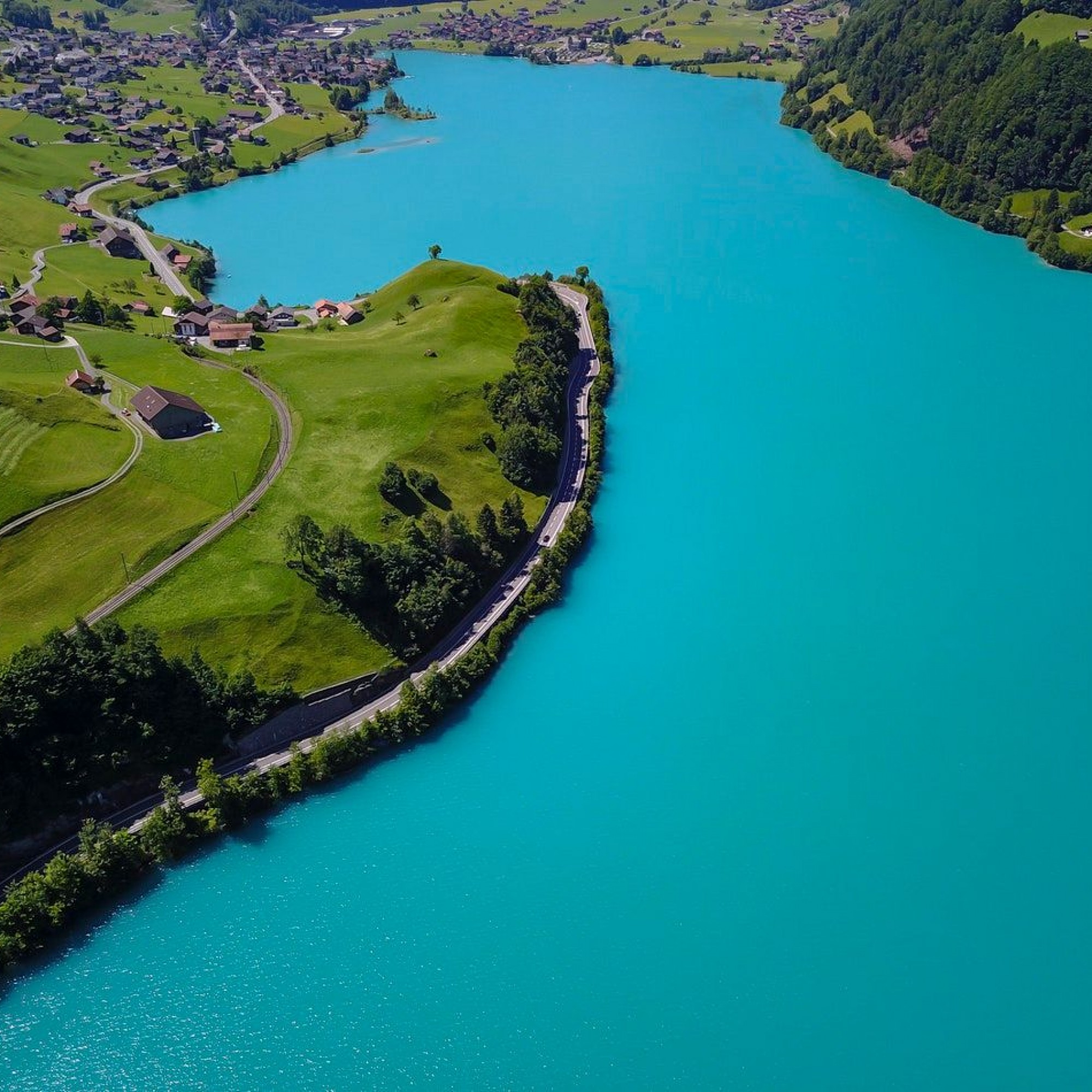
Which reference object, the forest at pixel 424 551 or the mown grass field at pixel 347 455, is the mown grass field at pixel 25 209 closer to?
the mown grass field at pixel 347 455

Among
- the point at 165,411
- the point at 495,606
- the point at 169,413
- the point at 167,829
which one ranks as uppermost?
the point at 165,411

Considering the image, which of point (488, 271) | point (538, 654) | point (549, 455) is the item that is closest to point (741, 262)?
point (488, 271)

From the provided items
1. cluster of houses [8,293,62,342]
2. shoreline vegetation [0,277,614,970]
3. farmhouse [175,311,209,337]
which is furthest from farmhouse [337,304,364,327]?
shoreline vegetation [0,277,614,970]

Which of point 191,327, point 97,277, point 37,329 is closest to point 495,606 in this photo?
point 191,327

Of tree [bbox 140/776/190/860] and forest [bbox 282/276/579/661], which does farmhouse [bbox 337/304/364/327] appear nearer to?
forest [bbox 282/276/579/661]

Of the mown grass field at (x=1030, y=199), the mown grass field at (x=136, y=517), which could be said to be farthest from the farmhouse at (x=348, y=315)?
the mown grass field at (x=1030, y=199)

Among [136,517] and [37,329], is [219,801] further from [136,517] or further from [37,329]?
[37,329]
